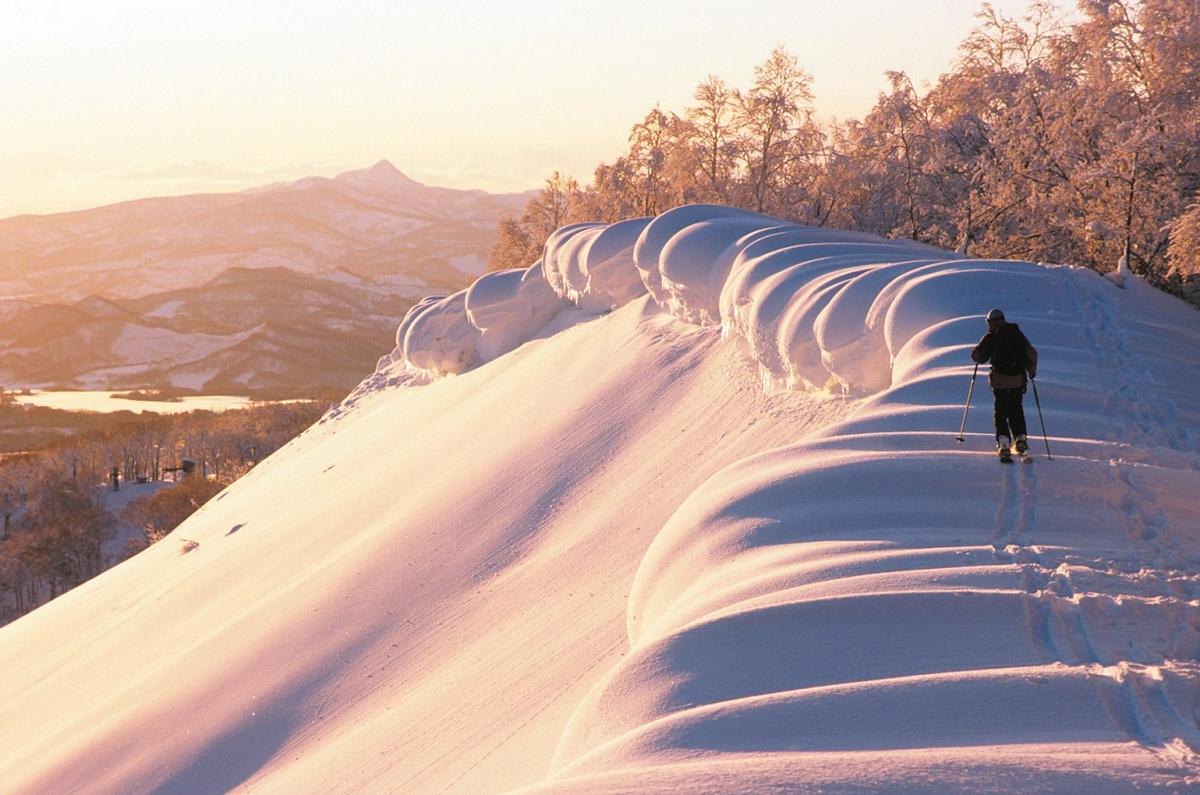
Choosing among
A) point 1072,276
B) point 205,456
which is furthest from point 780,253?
point 205,456

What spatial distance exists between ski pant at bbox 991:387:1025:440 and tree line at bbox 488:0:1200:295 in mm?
3498

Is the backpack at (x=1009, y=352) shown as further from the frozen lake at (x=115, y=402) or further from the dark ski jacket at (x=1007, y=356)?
the frozen lake at (x=115, y=402)

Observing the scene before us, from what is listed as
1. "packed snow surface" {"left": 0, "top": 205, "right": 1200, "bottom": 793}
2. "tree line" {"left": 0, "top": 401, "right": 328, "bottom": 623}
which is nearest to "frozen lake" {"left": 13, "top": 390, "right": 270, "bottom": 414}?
"tree line" {"left": 0, "top": 401, "right": 328, "bottom": 623}

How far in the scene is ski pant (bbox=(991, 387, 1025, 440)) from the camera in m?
6.62

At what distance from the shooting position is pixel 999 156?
19.7 meters

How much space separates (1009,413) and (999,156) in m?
14.9

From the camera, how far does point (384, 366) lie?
81.6ft

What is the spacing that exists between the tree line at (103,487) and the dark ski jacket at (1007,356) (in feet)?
107

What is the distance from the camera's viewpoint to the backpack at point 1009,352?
22.2 feet

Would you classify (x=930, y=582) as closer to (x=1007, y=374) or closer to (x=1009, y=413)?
(x=1009, y=413)

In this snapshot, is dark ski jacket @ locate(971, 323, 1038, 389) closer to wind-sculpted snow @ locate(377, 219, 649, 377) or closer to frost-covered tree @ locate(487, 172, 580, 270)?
wind-sculpted snow @ locate(377, 219, 649, 377)

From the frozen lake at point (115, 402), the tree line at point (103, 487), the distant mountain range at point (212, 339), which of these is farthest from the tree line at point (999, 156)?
the distant mountain range at point (212, 339)

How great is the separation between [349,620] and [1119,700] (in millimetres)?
7459

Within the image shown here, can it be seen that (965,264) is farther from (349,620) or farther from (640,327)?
(349,620)
